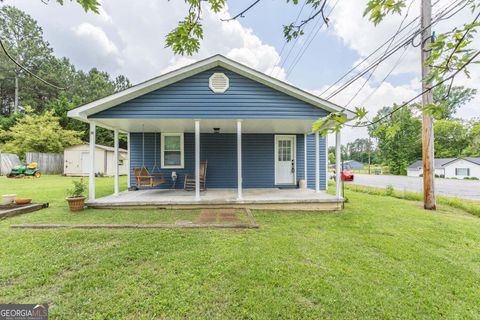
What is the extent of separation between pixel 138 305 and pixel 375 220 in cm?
508

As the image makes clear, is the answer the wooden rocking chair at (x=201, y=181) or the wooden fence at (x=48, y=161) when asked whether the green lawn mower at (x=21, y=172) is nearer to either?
the wooden fence at (x=48, y=161)

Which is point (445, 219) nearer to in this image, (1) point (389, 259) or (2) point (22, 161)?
(1) point (389, 259)

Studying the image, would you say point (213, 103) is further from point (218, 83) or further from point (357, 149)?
point (357, 149)

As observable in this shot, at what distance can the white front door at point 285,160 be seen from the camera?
26.7 ft

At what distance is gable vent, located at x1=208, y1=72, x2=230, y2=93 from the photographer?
5.76 m

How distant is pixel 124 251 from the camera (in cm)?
302

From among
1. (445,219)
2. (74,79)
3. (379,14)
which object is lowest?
(445,219)

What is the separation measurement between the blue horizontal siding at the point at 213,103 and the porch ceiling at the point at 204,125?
246 millimetres

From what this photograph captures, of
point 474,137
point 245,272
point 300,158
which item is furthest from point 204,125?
point 474,137

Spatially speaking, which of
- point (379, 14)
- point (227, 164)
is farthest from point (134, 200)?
point (379, 14)

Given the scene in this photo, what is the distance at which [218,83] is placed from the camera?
5.77m

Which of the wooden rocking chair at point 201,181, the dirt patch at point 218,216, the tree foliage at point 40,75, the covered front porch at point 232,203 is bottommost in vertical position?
the dirt patch at point 218,216

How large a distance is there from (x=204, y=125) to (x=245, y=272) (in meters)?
5.00

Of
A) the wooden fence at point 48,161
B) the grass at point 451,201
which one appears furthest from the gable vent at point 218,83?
the wooden fence at point 48,161
